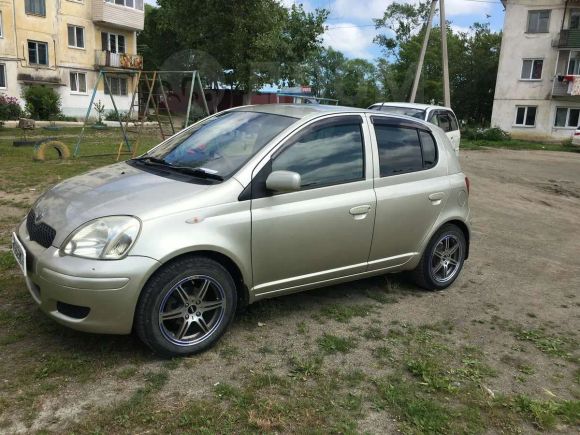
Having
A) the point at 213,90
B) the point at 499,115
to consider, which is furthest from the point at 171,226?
the point at 499,115

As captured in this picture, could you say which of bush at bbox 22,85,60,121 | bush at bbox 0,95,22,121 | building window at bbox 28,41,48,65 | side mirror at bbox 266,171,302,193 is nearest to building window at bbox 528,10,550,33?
bush at bbox 22,85,60,121

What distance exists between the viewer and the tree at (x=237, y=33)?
2641 centimetres

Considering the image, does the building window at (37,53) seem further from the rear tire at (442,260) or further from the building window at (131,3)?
the rear tire at (442,260)

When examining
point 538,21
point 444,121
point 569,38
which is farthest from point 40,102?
point 569,38

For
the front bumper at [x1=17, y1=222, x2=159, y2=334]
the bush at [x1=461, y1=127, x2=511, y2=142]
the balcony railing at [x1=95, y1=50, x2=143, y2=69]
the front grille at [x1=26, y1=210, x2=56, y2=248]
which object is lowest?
the bush at [x1=461, y1=127, x2=511, y2=142]

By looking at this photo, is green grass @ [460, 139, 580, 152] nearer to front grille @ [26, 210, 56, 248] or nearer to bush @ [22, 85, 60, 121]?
bush @ [22, 85, 60, 121]

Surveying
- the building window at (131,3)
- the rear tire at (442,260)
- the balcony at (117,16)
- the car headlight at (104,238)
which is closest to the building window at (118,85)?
the balcony at (117,16)

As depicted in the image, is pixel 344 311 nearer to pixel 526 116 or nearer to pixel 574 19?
pixel 526 116

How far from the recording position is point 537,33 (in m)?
34.5

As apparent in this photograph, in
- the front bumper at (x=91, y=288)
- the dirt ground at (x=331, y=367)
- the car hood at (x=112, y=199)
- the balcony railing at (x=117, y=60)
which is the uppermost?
the balcony railing at (x=117, y=60)

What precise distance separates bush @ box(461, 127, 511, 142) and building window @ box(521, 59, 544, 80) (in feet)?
16.2

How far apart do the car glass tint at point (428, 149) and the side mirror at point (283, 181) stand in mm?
1745

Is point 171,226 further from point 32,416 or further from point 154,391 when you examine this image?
point 32,416

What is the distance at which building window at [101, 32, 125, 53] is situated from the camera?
35.8 metres
